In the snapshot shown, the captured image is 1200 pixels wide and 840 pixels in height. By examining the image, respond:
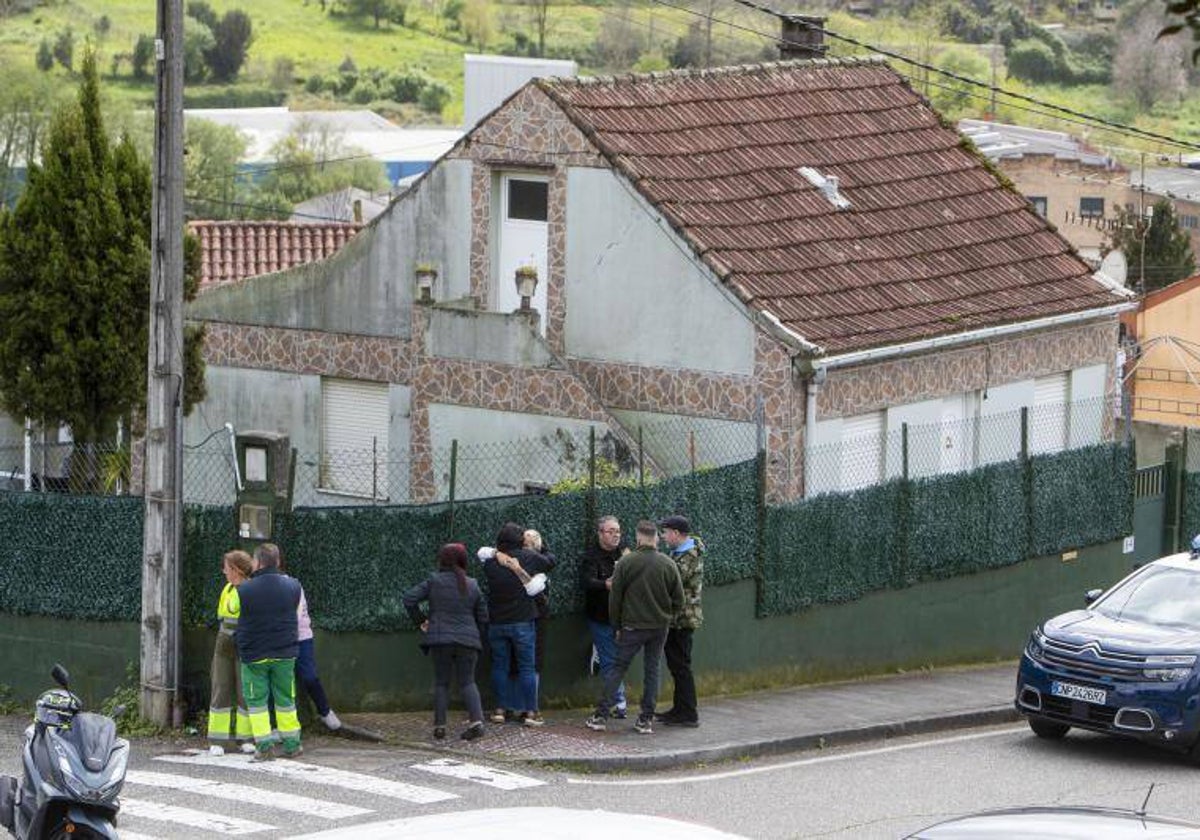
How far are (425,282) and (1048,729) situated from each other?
960cm

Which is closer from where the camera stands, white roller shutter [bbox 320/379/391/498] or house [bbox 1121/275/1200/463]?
white roller shutter [bbox 320/379/391/498]

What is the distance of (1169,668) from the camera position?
17391mm

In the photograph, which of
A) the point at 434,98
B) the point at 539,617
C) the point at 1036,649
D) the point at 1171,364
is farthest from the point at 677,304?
the point at 434,98

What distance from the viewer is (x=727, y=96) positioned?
26.8 meters

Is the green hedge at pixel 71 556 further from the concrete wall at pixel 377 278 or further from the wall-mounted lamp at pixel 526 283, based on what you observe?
the concrete wall at pixel 377 278

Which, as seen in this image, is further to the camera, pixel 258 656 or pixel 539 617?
pixel 539 617

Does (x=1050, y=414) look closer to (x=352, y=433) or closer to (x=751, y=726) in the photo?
(x=352, y=433)

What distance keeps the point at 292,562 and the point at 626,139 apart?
28.5 ft

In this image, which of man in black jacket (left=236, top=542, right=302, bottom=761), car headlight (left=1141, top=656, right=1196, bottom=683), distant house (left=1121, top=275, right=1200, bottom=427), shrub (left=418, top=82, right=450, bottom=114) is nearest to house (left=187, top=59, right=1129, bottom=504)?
car headlight (left=1141, top=656, right=1196, bottom=683)

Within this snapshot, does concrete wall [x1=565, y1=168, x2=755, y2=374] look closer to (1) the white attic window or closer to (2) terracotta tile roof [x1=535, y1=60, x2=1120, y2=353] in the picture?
(2) terracotta tile roof [x1=535, y1=60, x2=1120, y2=353]

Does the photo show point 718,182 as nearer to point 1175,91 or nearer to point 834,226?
point 834,226

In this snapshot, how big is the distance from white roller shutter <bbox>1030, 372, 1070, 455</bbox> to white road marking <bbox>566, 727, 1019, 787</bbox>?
7.54 metres

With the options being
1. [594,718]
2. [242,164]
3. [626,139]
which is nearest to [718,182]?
[626,139]

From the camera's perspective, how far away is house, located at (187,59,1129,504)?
23.5m
